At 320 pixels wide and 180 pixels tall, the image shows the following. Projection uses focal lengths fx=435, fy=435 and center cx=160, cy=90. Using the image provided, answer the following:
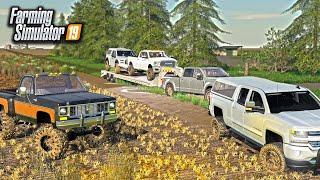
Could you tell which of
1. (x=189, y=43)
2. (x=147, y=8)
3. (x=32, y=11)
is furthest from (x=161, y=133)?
(x=147, y=8)

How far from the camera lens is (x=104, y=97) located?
1130 centimetres

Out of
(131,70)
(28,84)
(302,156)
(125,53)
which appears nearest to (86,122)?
(28,84)

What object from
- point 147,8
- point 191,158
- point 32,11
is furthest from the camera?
point 147,8

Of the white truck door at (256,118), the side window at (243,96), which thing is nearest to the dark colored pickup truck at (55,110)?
the side window at (243,96)

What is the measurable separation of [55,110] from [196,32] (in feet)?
96.7

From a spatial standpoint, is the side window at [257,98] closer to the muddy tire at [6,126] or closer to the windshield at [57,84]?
the windshield at [57,84]

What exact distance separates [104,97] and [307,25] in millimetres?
31157

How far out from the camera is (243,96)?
1116 centimetres

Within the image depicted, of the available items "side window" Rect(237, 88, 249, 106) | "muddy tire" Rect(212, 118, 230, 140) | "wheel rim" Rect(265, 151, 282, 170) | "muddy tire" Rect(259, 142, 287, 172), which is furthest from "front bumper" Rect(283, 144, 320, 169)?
"muddy tire" Rect(212, 118, 230, 140)

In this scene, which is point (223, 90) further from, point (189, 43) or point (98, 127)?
point (189, 43)

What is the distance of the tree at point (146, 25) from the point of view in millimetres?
41812

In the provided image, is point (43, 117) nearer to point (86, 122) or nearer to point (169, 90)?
point (86, 122)

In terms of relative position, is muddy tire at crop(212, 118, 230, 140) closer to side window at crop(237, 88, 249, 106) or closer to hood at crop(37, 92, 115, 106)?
side window at crop(237, 88, 249, 106)

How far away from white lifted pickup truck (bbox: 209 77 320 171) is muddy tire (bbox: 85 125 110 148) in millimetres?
3256
